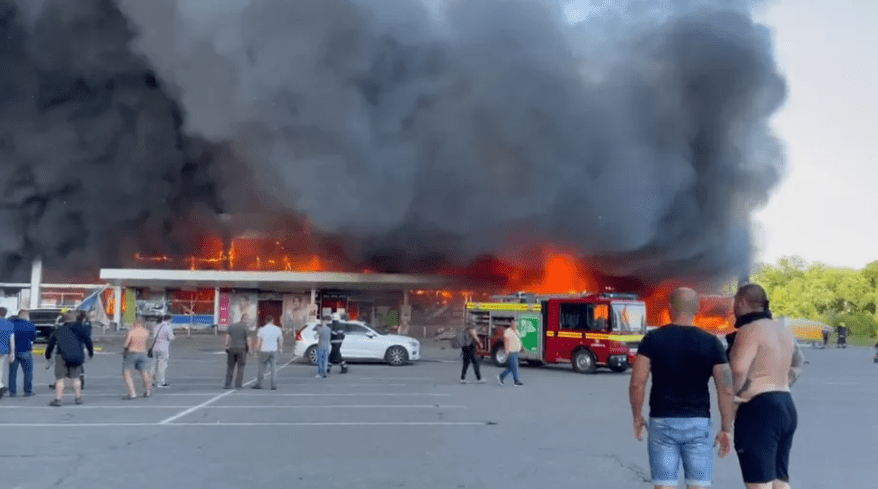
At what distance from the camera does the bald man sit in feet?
15.5

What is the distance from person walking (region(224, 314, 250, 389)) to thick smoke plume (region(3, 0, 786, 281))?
1595cm

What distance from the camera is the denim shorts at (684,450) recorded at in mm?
4730

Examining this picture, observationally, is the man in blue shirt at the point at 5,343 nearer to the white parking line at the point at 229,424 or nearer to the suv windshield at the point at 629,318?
the white parking line at the point at 229,424

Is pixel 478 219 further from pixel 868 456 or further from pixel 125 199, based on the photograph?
pixel 868 456

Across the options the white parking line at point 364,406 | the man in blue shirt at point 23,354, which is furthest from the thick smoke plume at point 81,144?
the white parking line at point 364,406

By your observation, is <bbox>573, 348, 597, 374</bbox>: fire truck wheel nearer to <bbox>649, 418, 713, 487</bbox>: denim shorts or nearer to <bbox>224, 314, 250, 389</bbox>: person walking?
<bbox>224, 314, 250, 389</bbox>: person walking

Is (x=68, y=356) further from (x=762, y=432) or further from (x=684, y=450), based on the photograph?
(x=762, y=432)

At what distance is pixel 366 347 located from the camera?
21.5 metres

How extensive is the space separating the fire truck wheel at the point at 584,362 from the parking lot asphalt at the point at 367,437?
10.5 ft

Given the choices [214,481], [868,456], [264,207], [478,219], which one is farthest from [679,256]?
[214,481]

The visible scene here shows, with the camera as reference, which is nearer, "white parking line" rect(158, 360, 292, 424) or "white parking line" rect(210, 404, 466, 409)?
"white parking line" rect(158, 360, 292, 424)

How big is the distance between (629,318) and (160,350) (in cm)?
1040

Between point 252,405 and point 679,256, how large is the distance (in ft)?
79.7

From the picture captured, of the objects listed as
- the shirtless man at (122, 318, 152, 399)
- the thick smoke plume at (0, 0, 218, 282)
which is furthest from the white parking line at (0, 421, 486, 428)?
the thick smoke plume at (0, 0, 218, 282)
